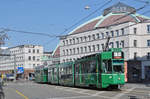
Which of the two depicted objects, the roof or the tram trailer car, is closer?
the tram trailer car

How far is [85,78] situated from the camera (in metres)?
26.0

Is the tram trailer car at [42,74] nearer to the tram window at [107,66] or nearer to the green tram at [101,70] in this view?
the green tram at [101,70]

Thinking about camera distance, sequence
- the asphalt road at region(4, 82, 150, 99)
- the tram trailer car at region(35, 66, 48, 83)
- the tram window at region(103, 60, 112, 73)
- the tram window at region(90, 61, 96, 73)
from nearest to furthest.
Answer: the asphalt road at region(4, 82, 150, 99), the tram window at region(103, 60, 112, 73), the tram window at region(90, 61, 96, 73), the tram trailer car at region(35, 66, 48, 83)

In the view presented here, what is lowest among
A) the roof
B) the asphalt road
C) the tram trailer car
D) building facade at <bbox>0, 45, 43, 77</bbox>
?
the asphalt road

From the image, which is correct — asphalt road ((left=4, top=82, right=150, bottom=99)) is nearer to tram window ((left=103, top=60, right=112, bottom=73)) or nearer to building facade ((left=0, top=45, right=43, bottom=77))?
tram window ((left=103, top=60, right=112, bottom=73))

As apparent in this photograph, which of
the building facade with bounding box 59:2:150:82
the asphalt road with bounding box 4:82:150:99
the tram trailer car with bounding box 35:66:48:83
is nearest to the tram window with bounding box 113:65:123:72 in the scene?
the asphalt road with bounding box 4:82:150:99

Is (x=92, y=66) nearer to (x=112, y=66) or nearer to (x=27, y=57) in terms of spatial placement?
(x=112, y=66)

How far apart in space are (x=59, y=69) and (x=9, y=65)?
73120 mm

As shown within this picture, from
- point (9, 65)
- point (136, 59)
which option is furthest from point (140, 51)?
point (9, 65)

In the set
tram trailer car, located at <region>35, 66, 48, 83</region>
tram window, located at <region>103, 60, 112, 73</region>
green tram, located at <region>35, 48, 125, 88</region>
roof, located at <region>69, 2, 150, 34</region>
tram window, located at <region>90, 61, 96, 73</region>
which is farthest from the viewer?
roof, located at <region>69, 2, 150, 34</region>

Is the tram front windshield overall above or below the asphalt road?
above

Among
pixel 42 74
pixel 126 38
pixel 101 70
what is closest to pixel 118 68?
pixel 101 70

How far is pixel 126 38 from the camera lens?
186 ft

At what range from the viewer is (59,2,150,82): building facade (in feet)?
182
